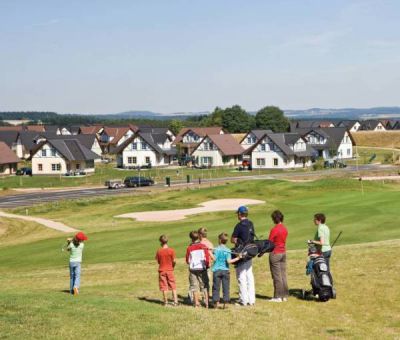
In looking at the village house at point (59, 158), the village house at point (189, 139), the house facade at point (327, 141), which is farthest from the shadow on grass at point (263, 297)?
the village house at point (189, 139)

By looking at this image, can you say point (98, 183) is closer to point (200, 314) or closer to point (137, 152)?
point (137, 152)

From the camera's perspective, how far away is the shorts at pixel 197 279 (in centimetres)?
1708

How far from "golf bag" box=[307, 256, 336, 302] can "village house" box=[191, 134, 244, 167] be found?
102554 millimetres

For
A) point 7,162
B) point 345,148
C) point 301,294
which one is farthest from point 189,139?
point 301,294

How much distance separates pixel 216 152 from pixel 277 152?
1269 centimetres

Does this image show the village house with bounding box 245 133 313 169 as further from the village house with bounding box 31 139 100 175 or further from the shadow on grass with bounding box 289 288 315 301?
the shadow on grass with bounding box 289 288 315 301

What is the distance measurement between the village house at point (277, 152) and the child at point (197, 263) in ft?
314

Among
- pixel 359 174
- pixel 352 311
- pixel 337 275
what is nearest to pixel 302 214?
pixel 337 275

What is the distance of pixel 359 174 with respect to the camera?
303 feet

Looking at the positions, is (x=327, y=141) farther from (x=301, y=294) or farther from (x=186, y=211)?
(x=301, y=294)

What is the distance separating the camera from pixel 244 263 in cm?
1731

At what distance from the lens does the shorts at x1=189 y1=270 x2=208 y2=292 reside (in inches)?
672

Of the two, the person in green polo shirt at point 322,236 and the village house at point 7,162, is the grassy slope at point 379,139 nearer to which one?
the village house at point 7,162

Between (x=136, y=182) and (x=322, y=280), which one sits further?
(x=136, y=182)
